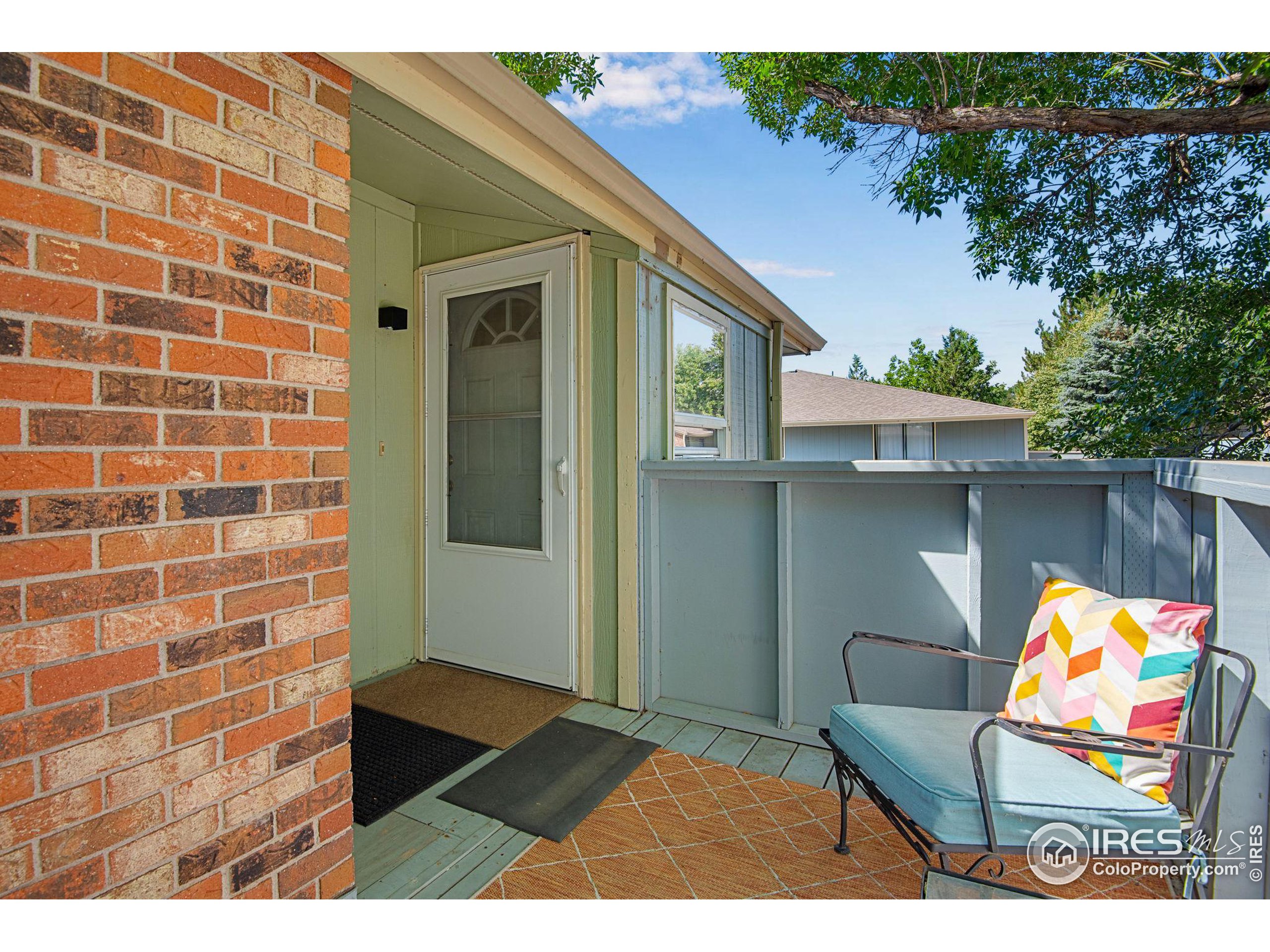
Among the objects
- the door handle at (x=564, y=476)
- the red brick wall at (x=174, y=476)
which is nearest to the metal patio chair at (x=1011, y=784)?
the red brick wall at (x=174, y=476)

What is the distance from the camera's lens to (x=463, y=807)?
2.29 meters

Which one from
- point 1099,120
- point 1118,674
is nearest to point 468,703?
point 1118,674

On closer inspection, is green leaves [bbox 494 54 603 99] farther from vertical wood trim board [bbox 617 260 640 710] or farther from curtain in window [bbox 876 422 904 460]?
curtain in window [bbox 876 422 904 460]

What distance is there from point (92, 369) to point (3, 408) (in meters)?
0.15

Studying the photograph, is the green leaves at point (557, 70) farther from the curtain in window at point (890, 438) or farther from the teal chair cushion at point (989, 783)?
the curtain in window at point (890, 438)

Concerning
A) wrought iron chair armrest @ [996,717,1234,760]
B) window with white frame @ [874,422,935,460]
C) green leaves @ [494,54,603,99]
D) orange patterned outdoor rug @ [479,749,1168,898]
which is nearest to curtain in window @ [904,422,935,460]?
window with white frame @ [874,422,935,460]

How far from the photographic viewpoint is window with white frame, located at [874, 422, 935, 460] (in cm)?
1670

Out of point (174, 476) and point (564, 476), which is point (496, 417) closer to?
point (564, 476)

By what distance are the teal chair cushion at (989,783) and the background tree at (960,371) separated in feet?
90.5

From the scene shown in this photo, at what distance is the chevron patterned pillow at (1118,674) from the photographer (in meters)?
1.58

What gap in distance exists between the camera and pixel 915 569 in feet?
8.60

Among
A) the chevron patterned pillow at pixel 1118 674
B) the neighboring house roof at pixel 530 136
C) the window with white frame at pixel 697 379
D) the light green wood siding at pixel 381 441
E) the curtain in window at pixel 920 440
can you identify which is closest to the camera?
the chevron patterned pillow at pixel 1118 674

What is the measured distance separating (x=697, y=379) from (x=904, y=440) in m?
14.3
